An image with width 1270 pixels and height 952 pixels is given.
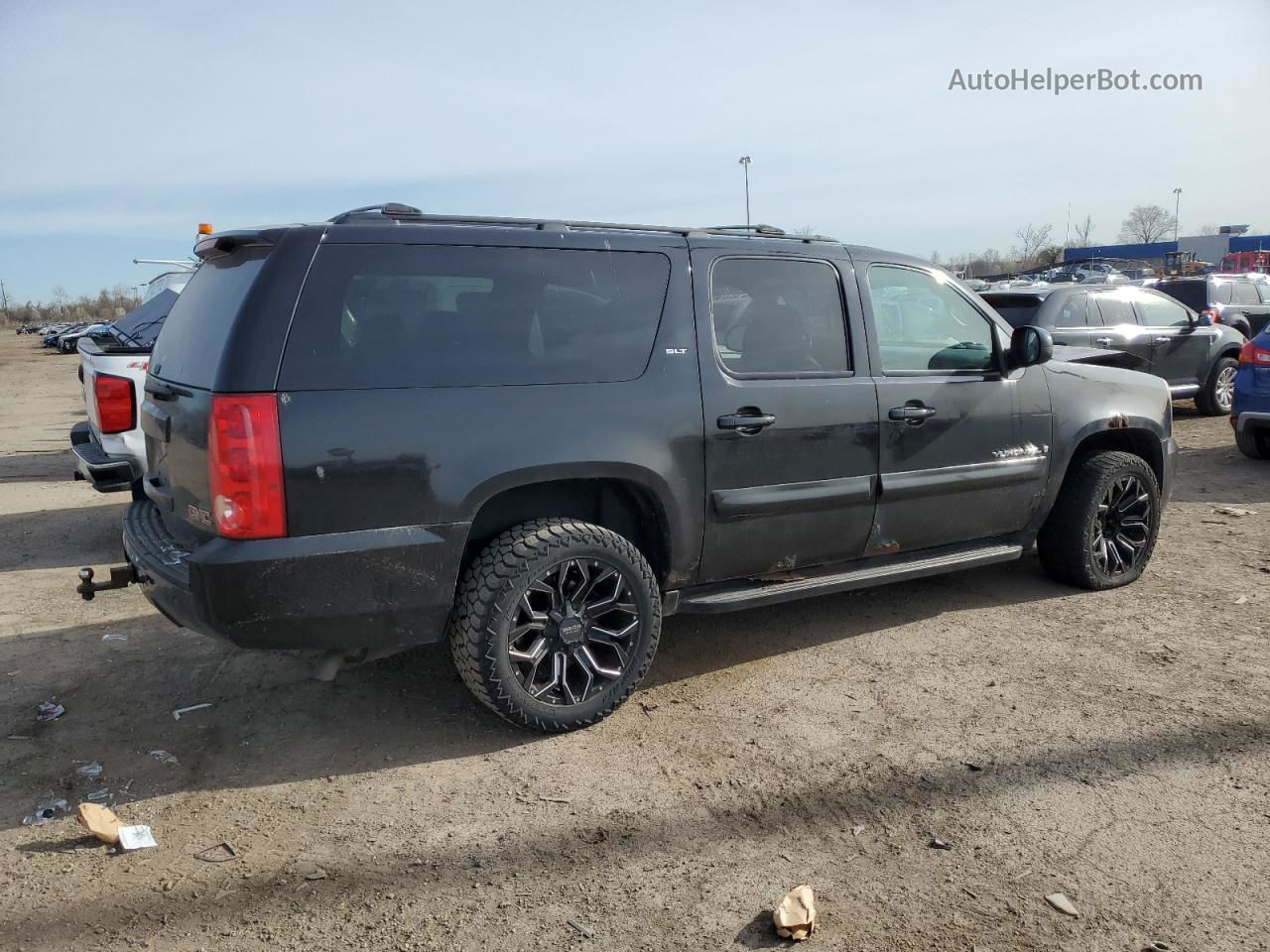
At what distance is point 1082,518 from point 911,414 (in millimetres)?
1425

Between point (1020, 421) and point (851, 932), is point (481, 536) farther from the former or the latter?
point (1020, 421)

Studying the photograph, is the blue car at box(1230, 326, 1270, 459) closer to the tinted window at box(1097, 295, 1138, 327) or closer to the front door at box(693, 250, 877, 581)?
the tinted window at box(1097, 295, 1138, 327)

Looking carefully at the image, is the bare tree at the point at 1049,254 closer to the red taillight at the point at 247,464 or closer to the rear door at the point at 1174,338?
the rear door at the point at 1174,338

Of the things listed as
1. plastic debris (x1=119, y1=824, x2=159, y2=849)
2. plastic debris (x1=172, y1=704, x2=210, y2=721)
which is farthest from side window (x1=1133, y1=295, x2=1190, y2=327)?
plastic debris (x1=119, y1=824, x2=159, y2=849)

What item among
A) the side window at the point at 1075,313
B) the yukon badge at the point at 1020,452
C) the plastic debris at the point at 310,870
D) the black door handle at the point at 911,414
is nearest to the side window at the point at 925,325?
the black door handle at the point at 911,414

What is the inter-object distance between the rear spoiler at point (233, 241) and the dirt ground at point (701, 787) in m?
1.90

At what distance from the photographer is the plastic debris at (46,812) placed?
333 centimetres

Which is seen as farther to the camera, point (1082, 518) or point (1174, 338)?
point (1174, 338)

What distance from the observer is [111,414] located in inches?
255

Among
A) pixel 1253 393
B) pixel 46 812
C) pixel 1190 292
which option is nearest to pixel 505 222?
pixel 46 812

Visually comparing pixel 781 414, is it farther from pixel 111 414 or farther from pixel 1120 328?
pixel 1120 328

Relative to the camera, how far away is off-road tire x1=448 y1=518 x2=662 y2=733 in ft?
12.1

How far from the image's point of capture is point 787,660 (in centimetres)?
473

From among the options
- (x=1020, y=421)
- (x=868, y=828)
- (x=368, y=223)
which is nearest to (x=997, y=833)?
(x=868, y=828)
